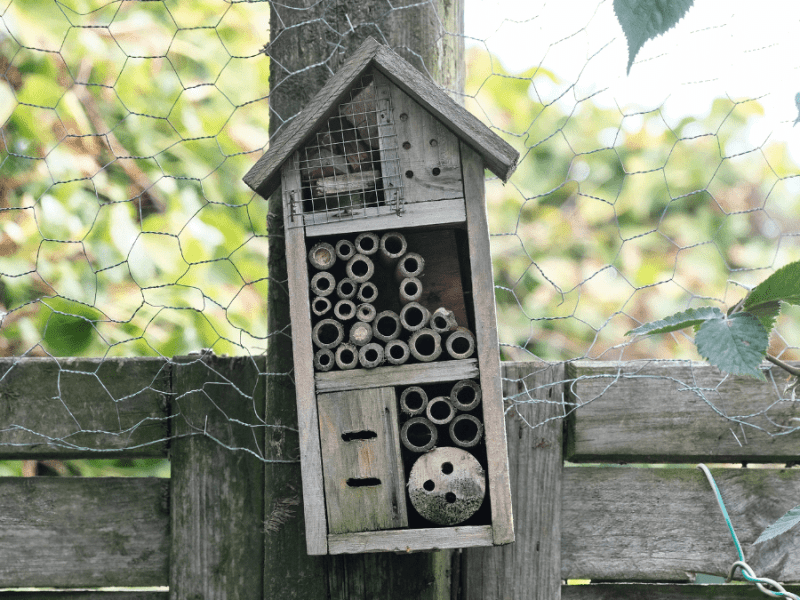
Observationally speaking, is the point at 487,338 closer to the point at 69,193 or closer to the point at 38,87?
the point at 69,193

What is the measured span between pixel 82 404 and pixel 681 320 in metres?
0.90

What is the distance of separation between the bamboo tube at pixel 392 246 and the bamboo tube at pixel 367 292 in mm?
44

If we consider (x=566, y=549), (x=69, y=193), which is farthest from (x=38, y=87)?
(x=566, y=549)

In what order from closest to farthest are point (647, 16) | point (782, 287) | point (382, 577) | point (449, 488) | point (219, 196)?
point (647, 16)
point (782, 287)
point (449, 488)
point (382, 577)
point (219, 196)

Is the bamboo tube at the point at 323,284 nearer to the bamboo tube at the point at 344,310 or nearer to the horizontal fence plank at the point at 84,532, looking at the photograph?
the bamboo tube at the point at 344,310

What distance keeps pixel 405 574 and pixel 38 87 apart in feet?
5.32

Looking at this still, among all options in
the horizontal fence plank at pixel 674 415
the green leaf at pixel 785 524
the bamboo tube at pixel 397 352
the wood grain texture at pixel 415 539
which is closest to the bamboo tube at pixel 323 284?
the bamboo tube at pixel 397 352

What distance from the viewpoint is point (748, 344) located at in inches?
24.3

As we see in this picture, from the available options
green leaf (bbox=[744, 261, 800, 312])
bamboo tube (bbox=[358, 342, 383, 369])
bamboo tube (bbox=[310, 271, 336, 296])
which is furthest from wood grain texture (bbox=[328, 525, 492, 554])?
green leaf (bbox=[744, 261, 800, 312])

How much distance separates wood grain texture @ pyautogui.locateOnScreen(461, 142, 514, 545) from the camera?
74 centimetres

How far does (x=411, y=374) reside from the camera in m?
0.75

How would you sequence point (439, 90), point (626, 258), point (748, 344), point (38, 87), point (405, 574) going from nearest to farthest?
1. point (748, 344)
2. point (439, 90)
3. point (405, 574)
4. point (38, 87)
5. point (626, 258)

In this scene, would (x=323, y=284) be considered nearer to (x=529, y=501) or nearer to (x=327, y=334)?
(x=327, y=334)

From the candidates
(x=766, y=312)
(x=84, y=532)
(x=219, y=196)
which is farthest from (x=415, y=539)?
(x=219, y=196)
